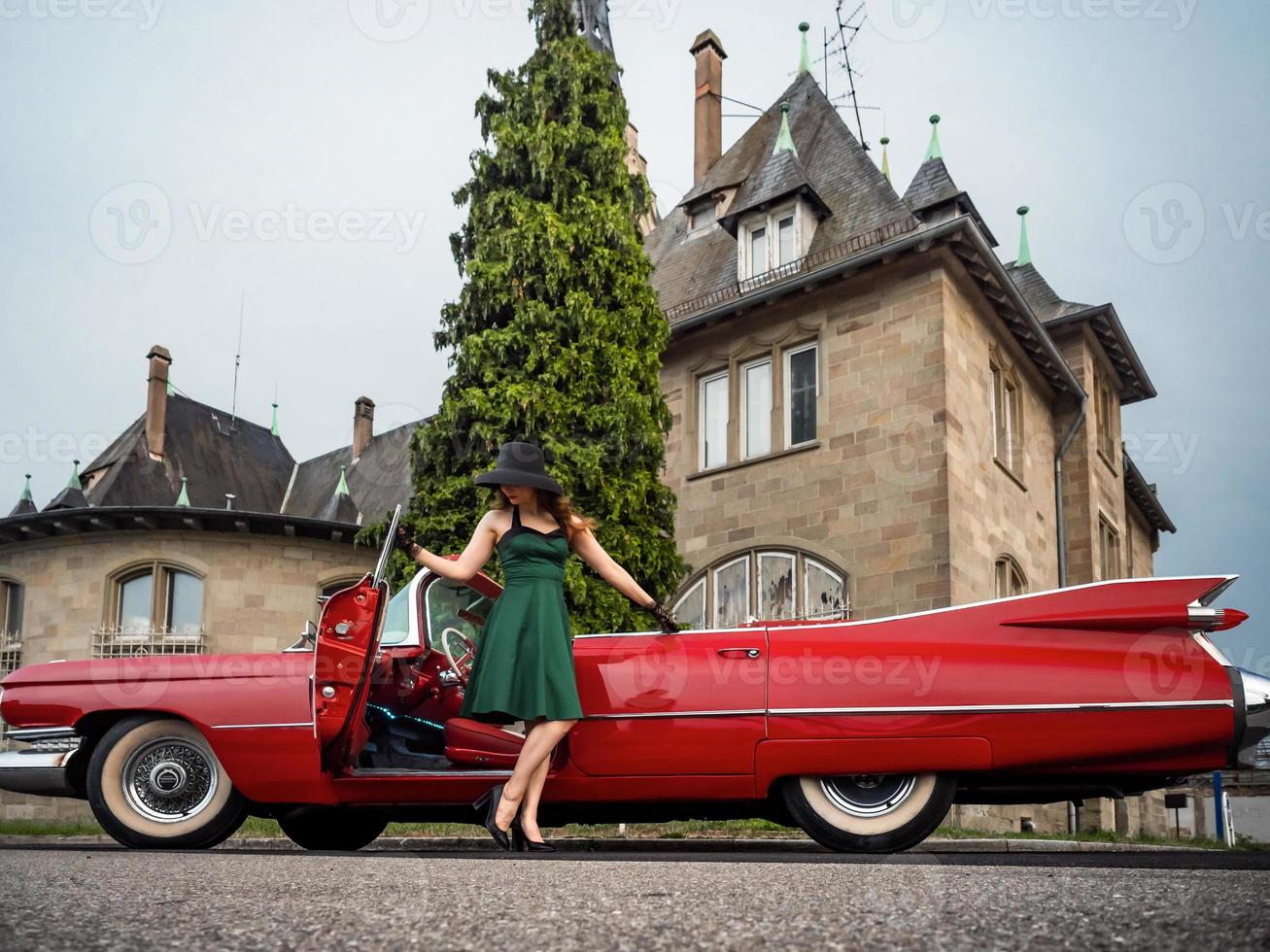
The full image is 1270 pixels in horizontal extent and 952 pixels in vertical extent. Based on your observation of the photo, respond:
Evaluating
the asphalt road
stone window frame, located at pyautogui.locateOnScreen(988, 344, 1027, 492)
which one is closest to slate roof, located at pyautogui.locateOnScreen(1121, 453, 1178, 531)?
stone window frame, located at pyautogui.locateOnScreen(988, 344, 1027, 492)

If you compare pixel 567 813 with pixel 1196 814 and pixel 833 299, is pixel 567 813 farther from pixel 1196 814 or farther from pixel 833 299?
pixel 1196 814

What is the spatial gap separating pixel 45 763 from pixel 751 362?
13.6 metres

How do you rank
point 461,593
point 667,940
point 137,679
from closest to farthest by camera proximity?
1. point 667,940
2. point 137,679
3. point 461,593

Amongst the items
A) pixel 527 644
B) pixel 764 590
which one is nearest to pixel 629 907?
pixel 527 644

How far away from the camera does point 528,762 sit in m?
5.13

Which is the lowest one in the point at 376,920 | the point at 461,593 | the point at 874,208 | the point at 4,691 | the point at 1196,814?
the point at 1196,814

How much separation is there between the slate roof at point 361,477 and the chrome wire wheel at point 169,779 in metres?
27.1

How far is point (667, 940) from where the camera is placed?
2.11m

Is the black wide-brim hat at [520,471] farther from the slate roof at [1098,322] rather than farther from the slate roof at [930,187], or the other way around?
the slate roof at [1098,322]

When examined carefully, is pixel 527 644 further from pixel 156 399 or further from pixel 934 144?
pixel 156 399

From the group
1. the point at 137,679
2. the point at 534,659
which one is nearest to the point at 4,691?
the point at 137,679

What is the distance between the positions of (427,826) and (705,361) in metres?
9.22

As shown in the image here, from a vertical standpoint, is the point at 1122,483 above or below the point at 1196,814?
above

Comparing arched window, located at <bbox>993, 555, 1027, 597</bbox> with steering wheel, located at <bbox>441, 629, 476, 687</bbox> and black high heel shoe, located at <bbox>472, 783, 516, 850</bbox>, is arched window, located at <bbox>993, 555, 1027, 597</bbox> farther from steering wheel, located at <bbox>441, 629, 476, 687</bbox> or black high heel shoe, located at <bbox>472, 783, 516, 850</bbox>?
black high heel shoe, located at <bbox>472, 783, 516, 850</bbox>
